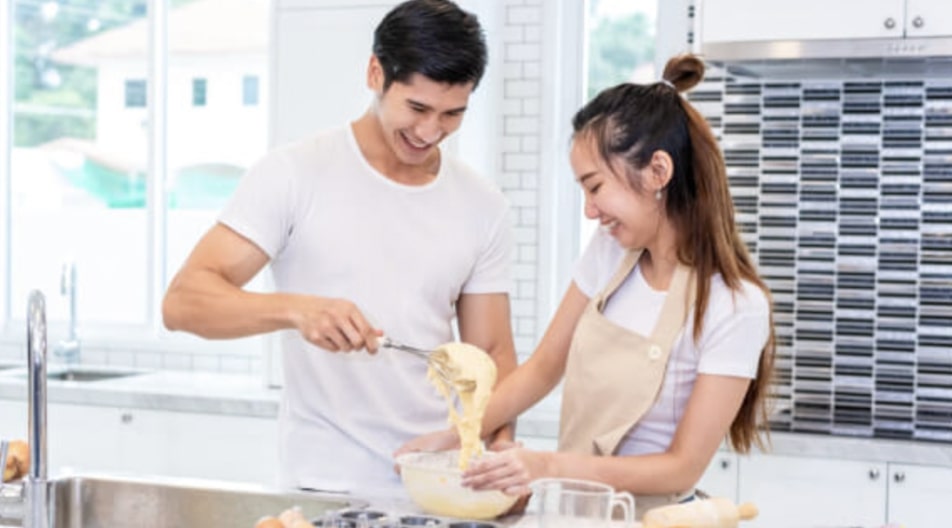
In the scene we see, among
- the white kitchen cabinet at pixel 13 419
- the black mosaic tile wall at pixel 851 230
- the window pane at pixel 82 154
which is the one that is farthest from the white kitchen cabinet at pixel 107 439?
the black mosaic tile wall at pixel 851 230

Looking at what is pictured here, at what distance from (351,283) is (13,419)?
2780 millimetres

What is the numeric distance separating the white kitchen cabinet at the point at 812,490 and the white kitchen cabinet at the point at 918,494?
3 cm

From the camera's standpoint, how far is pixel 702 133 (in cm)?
240

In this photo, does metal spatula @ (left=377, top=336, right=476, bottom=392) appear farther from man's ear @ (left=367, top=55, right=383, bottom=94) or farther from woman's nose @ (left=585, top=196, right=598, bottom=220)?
man's ear @ (left=367, top=55, right=383, bottom=94)

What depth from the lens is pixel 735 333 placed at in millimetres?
2312

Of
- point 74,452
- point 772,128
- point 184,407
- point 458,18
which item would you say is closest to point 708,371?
point 458,18

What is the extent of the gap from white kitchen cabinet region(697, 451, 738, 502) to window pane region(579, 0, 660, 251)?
1.22 m

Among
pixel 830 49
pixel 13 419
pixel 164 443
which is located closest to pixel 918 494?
pixel 830 49

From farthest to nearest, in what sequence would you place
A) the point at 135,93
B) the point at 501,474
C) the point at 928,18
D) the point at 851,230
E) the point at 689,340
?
the point at 135,93 < the point at 851,230 < the point at 928,18 < the point at 689,340 < the point at 501,474

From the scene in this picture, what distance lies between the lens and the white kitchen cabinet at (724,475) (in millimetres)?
3932

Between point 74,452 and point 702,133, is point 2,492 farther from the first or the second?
point 74,452

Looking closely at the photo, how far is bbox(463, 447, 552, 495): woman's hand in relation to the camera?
2104 mm

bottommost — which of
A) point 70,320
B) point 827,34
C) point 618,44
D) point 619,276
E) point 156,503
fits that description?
point 156,503

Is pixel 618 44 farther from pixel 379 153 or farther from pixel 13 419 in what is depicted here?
pixel 13 419
